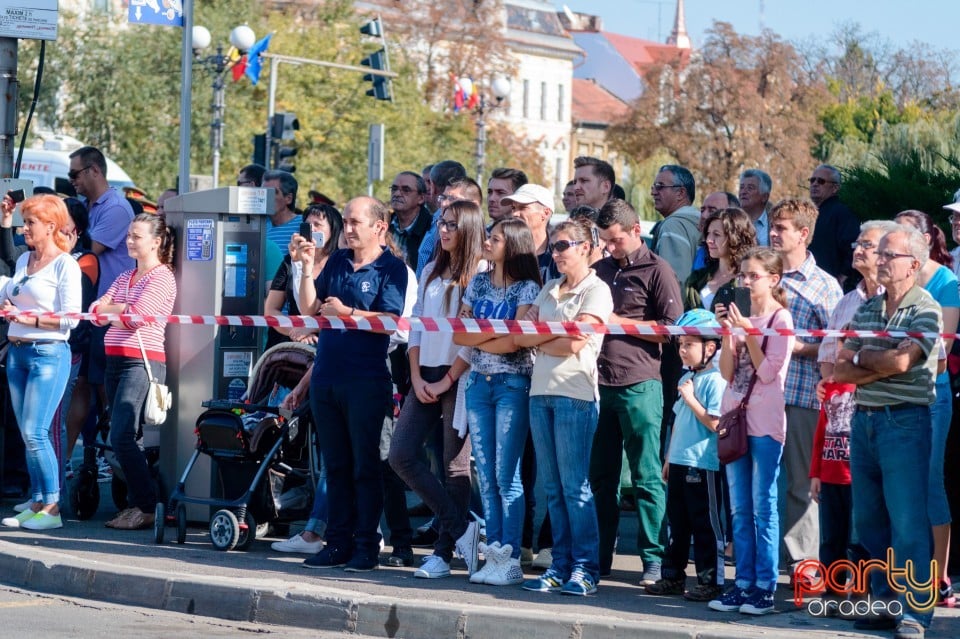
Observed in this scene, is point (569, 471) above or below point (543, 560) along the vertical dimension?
above

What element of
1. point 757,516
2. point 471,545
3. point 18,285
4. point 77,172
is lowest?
point 471,545

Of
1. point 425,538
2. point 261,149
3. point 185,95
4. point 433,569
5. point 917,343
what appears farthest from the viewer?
point 261,149

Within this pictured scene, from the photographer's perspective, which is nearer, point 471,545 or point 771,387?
point 771,387

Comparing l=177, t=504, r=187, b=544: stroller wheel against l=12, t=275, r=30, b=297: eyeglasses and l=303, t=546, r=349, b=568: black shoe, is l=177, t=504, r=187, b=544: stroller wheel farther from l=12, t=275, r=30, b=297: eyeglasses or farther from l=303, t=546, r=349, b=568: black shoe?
l=12, t=275, r=30, b=297: eyeglasses

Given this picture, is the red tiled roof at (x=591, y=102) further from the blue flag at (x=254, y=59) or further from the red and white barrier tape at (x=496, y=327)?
the red and white barrier tape at (x=496, y=327)

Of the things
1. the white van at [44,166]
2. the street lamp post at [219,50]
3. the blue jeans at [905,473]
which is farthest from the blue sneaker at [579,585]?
the white van at [44,166]

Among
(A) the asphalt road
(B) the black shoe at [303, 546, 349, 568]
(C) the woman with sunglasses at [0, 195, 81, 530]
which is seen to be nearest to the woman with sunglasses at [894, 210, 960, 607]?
(A) the asphalt road

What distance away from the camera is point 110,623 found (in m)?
7.66

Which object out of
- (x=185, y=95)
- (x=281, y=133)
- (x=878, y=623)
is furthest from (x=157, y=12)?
(x=281, y=133)

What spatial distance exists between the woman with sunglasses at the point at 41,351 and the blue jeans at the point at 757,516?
14.9 feet

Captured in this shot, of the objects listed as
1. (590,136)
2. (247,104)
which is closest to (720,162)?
(247,104)

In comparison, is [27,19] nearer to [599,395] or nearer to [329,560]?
[329,560]

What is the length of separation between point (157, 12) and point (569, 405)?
917 cm

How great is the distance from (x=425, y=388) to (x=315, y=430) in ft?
3.89
